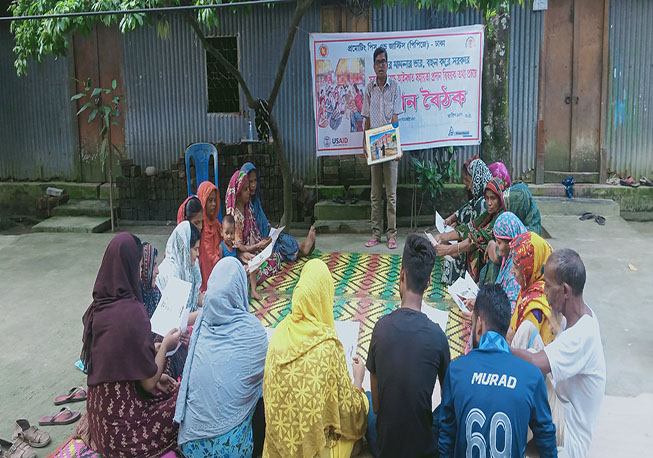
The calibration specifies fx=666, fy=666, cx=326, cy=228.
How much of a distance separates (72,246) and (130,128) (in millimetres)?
2541

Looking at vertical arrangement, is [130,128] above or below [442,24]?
below

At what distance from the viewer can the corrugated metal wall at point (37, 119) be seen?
1070 cm

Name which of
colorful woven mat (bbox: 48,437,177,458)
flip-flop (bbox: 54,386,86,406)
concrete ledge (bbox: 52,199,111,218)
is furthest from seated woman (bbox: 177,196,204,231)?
concrete ledge (bbox: 52,199,111,218)

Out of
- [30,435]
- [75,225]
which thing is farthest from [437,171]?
[30,435]

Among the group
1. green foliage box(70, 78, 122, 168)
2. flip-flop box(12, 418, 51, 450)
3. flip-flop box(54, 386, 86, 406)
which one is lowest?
flip-flop box(12, 418, 51, 450)

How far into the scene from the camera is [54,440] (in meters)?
4.05

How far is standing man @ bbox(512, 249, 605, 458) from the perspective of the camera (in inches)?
122

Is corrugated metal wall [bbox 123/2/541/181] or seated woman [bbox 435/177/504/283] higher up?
corrugated metal wall [bbox 123/2/541/181]

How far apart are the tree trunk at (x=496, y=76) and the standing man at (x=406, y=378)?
6.28 m

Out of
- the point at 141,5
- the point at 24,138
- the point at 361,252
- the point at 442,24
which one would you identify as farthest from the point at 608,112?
the point at 24,138

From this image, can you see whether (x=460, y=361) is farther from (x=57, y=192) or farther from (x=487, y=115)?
(x=57, y=192)

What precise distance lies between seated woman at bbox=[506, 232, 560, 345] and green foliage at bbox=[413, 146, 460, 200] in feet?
15.0

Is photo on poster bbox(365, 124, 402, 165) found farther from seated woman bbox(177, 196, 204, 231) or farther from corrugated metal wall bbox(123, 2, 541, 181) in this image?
seated woman bbox(177, 196, 204, 231)

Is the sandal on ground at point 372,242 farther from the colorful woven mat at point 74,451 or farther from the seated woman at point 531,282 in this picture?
the colorful woven mat at point 74,451
